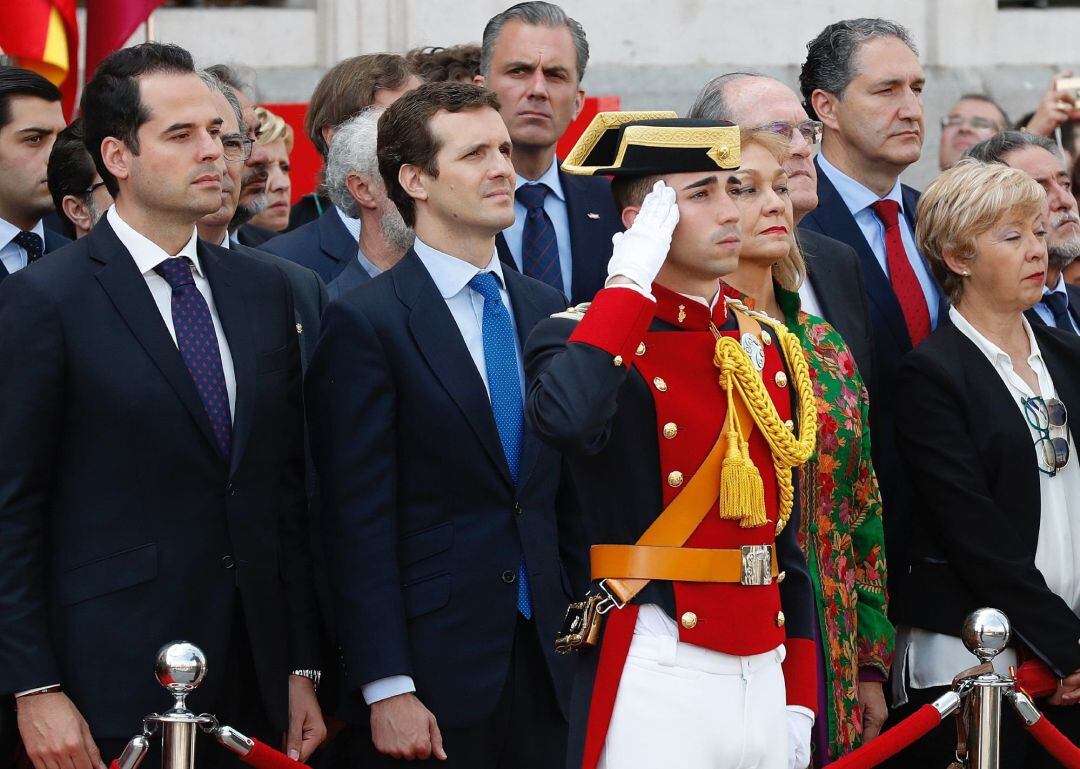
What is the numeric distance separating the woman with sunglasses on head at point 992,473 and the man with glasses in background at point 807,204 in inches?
7.6

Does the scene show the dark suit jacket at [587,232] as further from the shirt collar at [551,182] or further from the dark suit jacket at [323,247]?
the dark suit jacket at [323,247]

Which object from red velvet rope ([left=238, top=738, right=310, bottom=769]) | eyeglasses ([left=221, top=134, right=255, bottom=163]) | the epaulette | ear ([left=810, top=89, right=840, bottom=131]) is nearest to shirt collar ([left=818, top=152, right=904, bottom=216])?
ear ([left=810, top=89, right=840, bottom=131])

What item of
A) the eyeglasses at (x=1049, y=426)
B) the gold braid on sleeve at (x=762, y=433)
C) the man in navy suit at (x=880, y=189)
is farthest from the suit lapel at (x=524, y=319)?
the eyeglasses at (x=1049, y=426)

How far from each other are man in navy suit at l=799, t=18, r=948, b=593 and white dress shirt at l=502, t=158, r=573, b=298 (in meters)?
0.75

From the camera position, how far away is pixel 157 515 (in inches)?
162

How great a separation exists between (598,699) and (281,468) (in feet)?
3.81

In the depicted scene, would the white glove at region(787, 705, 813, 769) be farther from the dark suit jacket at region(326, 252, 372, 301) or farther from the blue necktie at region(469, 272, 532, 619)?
the dark suit jacket at region(326, 252, 372, 301)

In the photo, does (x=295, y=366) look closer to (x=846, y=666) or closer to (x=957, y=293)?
(x=846, y=666)

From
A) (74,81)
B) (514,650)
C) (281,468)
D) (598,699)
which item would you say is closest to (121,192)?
(281,468)

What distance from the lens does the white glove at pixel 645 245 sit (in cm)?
362

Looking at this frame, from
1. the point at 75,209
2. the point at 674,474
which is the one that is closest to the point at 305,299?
the point at 75,209

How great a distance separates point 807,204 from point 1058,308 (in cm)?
123

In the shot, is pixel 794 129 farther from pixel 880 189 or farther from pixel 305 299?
pixel 305 299

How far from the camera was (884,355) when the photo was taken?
564cm
